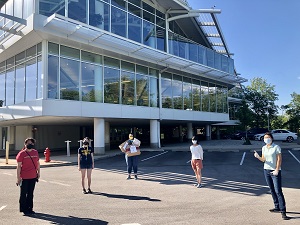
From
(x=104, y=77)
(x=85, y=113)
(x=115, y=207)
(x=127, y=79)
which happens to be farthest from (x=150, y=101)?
(x=115, y=207)

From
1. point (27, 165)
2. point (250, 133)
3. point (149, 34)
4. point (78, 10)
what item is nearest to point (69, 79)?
→ point (78, 10)

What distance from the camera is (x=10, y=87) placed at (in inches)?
762

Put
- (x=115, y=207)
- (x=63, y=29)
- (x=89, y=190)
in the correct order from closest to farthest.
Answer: (x=115, y=207) → (x=89, y=190) → (x=63, y=29)

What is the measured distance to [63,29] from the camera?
15156 mm

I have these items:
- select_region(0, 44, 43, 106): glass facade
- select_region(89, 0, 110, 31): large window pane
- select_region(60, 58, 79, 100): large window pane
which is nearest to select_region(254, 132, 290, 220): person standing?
select_region(60, 58, 79, 100): large window pane

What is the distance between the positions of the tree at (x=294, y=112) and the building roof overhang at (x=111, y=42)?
34376 millimetres

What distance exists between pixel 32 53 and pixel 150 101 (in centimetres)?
1000

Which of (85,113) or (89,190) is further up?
(85,113)

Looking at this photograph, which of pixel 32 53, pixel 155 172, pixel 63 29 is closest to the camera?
pixel 155 172

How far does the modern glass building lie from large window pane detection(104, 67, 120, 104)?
7 centimetres

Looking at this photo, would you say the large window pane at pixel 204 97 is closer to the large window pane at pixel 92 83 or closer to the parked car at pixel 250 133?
the parked car at pixel 250 133

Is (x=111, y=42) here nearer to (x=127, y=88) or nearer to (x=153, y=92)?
(x=127, y=88)

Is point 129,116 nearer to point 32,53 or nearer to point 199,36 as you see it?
point 32,53

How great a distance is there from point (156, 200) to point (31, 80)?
13.0 meters
